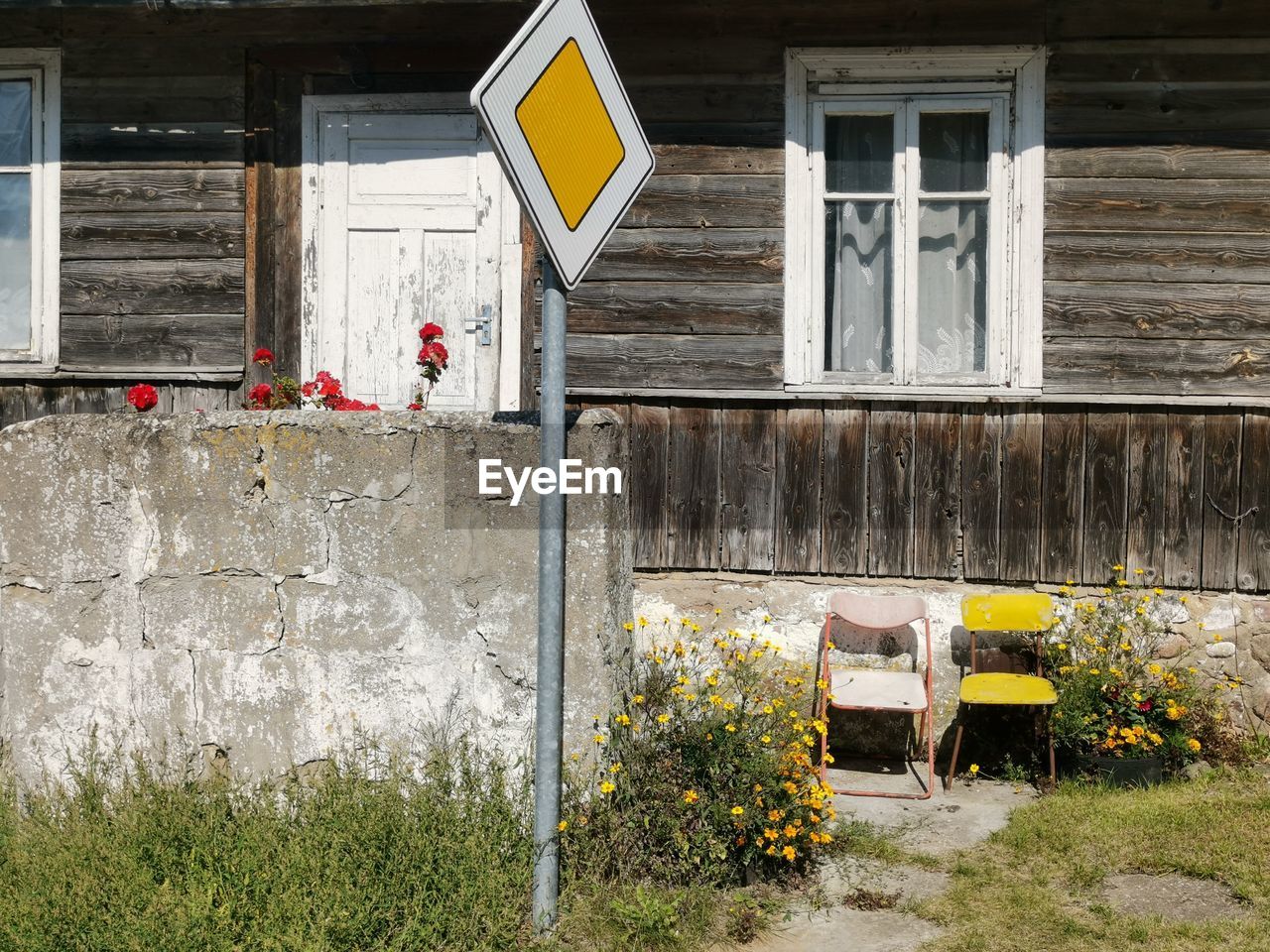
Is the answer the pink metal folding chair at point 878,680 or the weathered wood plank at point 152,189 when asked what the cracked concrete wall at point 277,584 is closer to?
the pink metal folding chair at point 878,680

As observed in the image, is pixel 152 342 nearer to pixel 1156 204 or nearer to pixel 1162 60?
pixel 1156 204

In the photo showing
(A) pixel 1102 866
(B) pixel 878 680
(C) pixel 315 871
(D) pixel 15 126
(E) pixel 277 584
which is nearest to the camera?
(C) pixel 315 871

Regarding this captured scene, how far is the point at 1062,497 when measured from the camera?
19.6ft

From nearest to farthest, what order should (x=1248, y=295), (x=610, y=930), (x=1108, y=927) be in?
(x=610, y=930), (x=1108, y=927), (x=1248, y=295)

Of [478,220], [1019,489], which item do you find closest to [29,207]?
[478,220]

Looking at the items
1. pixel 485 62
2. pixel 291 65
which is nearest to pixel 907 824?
pixel 485 62

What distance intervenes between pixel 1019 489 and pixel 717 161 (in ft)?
7.41

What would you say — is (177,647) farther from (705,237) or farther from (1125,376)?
(1125,376)

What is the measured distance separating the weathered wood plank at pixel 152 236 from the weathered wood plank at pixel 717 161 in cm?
235

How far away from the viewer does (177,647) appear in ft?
12.9

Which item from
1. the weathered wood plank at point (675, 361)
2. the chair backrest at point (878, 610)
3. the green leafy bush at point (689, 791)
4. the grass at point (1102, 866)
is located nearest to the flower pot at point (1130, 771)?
the grass at point (1102, 866)

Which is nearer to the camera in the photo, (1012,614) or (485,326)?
(1012,614)

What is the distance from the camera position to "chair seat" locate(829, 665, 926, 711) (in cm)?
525

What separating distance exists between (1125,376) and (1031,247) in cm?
79
